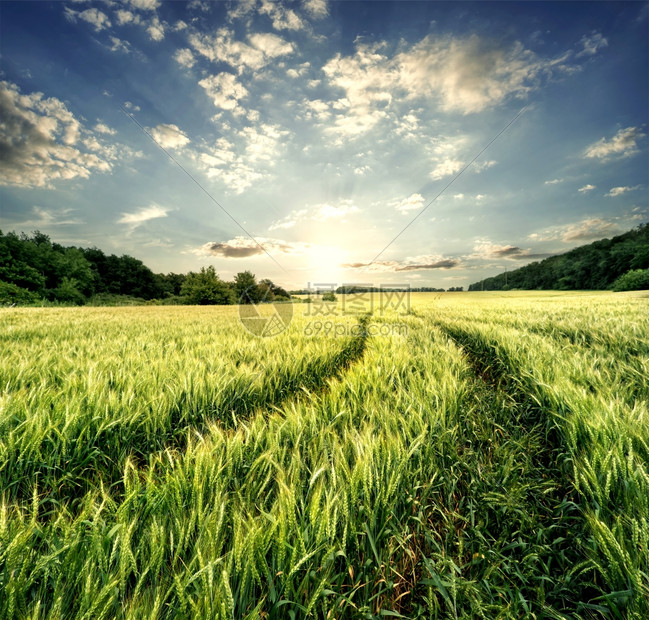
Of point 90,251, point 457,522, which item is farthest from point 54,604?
point 90,251

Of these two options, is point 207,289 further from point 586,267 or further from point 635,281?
point 586,267

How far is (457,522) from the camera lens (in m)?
1.36

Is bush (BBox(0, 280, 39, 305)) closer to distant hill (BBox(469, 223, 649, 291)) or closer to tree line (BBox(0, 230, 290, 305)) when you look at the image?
tree line (BBox(0, 230, 290, 305))

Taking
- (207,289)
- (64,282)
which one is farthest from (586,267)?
(64,282)

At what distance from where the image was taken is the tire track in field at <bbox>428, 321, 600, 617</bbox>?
1.04 m

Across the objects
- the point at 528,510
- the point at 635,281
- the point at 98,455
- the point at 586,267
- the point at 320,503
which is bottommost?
the point at 528,510

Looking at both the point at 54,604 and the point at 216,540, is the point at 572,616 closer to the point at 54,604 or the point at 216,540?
the point at 216,540

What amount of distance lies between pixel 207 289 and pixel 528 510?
44.1m

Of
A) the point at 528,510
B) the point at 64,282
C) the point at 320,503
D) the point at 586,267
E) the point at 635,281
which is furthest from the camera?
the point at 586,267

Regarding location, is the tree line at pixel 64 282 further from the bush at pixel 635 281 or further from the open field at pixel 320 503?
the bush at pixel 635 281

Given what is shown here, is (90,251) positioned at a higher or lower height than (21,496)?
higher

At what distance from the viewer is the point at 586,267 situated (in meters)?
56.6

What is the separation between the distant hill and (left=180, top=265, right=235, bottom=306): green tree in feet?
208

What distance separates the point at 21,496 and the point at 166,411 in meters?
0.73
